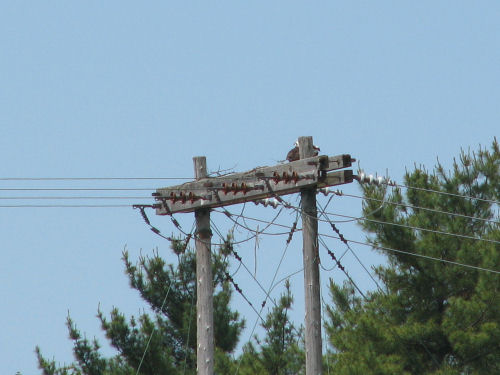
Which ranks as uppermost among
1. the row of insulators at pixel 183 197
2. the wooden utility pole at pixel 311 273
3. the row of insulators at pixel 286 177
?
the row of insulators at pixel 183 197

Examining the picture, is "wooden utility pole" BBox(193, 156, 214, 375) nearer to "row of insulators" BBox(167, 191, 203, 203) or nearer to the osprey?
"row of insulators" BBox(167, 191, 203, 203)

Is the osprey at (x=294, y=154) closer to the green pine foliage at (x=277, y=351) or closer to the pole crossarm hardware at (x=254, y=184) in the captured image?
the pole crossarm hardware at (x=254, y=184)

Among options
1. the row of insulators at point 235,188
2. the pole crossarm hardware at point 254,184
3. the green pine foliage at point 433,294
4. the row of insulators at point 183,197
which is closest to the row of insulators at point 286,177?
the pole crossarm hardware at point 254,184

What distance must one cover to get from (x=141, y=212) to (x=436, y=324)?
31.6 ft

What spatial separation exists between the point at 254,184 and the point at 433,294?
10976mm

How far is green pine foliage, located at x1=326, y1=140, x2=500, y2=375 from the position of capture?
24359 mm

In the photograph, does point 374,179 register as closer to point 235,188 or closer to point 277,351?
point 235,188

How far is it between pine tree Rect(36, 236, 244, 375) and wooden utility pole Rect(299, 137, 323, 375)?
1681 cm

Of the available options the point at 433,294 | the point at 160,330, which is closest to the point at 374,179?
the point at 433,294

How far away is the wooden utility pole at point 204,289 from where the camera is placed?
→ 642 inches

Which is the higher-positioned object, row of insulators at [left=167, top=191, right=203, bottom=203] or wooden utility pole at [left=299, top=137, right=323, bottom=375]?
row of insulators at [left=167, top=191, right=203, bottom=203]

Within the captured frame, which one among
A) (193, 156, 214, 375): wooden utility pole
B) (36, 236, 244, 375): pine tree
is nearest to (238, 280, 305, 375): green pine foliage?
(36, 236, 244, 375): pine tree

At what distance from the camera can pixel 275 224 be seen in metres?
16.5

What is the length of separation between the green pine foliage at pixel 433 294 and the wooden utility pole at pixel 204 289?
7352 millimetres
